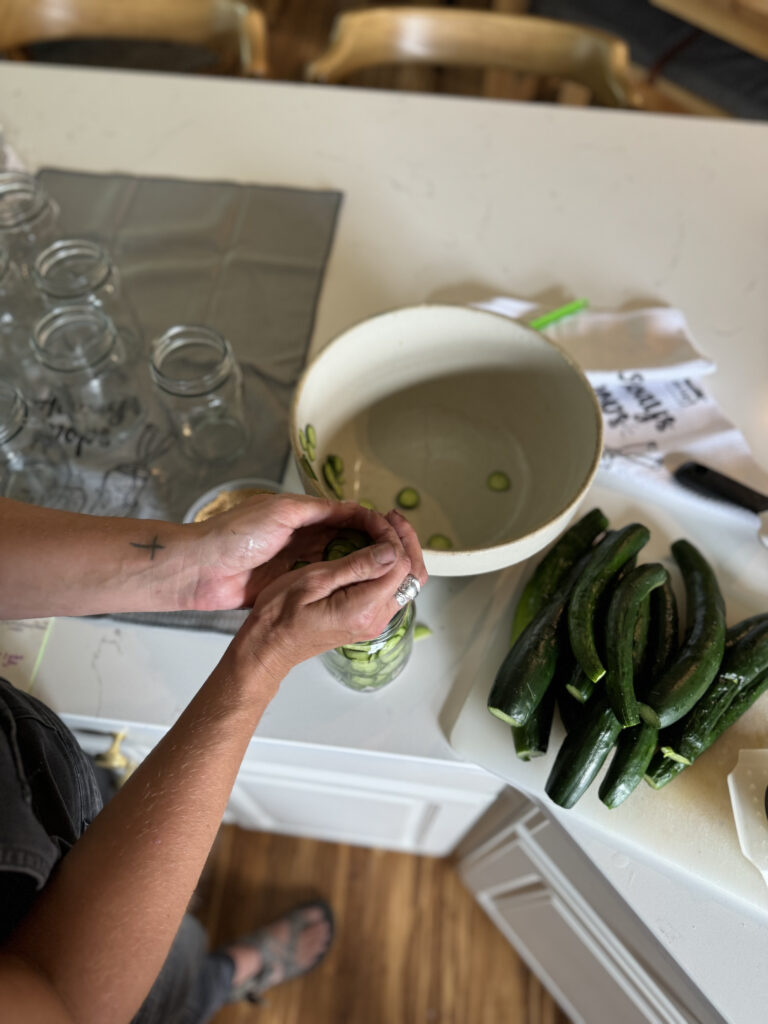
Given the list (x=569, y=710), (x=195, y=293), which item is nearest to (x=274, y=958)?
(x=569, y=710)

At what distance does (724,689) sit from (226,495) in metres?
0.55

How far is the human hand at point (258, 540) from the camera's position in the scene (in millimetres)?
629

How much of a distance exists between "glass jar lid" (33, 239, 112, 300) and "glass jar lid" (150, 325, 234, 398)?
0.46 feet

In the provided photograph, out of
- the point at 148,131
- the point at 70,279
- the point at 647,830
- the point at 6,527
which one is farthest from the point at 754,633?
the point at 148,131

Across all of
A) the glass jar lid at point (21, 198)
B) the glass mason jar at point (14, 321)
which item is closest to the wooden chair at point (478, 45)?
the glass jar lid at point (21, 198)

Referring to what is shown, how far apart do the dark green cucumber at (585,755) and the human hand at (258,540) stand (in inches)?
9.9

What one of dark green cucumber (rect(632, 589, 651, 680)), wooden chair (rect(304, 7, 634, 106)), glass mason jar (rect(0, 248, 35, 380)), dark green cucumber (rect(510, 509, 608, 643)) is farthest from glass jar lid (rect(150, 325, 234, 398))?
wooden chair (rect(304, 7, 634, 106))

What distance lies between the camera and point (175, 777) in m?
0.52

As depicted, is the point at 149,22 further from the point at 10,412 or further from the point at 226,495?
the point at 226,495

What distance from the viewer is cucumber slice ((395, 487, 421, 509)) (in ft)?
2.78

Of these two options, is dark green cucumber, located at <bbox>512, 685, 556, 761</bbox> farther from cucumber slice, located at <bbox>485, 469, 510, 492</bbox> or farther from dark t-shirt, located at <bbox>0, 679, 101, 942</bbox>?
dark t-shirt, located at <bbox>0, 679, 101, 942</bbox>

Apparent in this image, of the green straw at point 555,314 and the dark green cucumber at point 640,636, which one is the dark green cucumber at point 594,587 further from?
the green straw at point 555,314

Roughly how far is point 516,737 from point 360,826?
0.66 metres

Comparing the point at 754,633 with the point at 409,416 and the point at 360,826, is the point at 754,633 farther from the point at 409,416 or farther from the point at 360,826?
the point at 360,826
